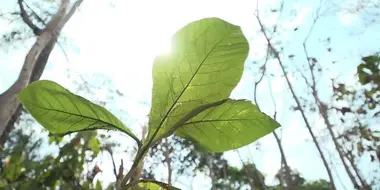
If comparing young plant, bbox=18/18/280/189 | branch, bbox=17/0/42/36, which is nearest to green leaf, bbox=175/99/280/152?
young plant, bbox=18/18/280/189

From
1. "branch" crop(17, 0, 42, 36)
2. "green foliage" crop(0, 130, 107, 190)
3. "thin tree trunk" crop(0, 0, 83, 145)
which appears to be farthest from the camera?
"branch" crop(17, 0, 42, 36)

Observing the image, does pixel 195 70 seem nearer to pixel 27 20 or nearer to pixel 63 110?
pixel 63 110

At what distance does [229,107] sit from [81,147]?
107 cm

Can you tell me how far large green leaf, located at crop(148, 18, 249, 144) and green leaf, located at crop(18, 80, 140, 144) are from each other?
0.16 feet

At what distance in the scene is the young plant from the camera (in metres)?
0.41

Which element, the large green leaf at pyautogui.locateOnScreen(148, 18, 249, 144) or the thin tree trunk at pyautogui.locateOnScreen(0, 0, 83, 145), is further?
the thin tree trunk at pyautogui.locateOnScreen(0, 0, 83, 145)

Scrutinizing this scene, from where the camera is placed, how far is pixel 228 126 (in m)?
0.45

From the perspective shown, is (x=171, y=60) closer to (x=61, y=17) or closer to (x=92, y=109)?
(x=92, y=109)

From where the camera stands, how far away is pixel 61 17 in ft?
22.3

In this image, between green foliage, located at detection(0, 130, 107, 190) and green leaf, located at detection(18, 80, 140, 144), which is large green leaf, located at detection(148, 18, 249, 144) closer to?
green leaf, located at detection(18, 80, 140, 144)

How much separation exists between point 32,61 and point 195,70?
5.34 m

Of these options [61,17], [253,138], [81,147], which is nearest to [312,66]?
[61,17]

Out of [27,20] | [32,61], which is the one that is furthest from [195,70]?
[27,20]

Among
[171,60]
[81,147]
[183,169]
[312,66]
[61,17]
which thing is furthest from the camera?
[183,169]
